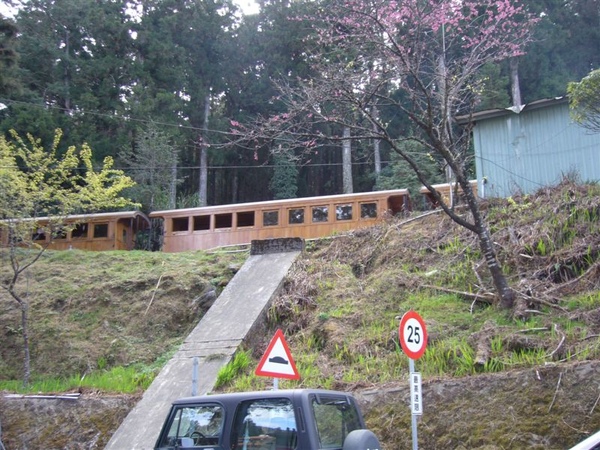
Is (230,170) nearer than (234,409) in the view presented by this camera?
No

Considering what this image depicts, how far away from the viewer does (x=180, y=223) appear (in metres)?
27.0

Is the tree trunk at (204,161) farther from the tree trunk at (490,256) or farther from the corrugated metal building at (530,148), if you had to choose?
the tree trunk at (490,256)

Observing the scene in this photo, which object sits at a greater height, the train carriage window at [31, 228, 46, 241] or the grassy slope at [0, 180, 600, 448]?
the train carriage window at [31, 228, 46, 241]

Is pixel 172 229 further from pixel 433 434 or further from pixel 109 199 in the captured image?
pixel 433 434

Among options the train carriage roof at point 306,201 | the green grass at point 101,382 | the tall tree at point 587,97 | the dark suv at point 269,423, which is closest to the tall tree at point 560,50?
the train carriage roof at point 306,201

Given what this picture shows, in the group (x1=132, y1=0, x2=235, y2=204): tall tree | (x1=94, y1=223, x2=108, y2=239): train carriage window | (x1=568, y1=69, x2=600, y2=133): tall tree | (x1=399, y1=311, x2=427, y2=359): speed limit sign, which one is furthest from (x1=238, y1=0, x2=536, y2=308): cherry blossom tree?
(x1=132, y1=0, x2=235, y2=204): tall tree

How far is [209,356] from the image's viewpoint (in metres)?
12.9

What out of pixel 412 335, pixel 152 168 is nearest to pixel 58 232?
pixel 152 168

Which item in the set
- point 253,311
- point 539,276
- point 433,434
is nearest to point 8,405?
point 253,311

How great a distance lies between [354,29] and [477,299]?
542 centimetres

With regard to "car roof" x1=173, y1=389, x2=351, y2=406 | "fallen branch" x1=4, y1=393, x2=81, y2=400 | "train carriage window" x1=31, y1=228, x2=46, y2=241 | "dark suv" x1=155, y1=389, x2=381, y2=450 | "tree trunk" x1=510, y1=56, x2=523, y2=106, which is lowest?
"fallen branch" x1=4, y1=393, x2=81, y2=400

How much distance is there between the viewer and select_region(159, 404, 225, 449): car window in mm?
6344

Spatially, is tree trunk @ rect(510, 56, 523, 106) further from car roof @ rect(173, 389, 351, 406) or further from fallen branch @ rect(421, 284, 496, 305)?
car roof @ rect(173, 389, 351, 406)

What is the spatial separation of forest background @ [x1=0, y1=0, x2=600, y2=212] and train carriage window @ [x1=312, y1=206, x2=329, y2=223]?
31.6 ft
